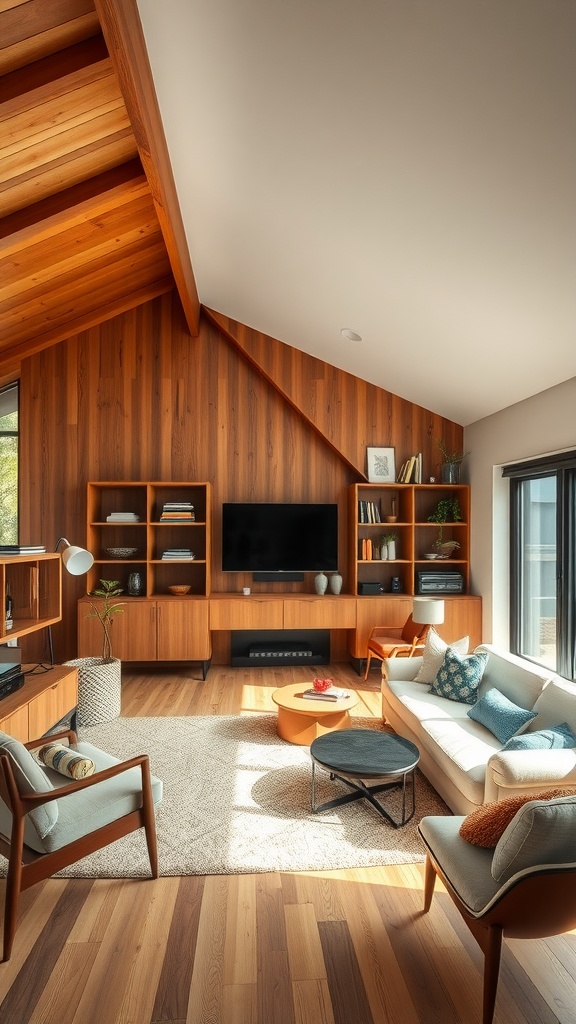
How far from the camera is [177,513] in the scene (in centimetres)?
584

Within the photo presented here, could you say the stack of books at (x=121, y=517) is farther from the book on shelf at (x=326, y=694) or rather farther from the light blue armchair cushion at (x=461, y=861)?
the light blue armchair cushion at (x=461, y=861)

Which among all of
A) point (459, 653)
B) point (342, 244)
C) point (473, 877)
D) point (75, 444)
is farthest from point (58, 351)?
point (473, 877)

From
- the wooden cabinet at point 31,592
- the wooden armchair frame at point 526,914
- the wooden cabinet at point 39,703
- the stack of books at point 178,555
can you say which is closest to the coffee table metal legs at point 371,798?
the wooden armchair frame at point 526,914

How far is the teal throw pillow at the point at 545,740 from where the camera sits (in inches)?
106

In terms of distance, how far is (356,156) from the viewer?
2.91 m

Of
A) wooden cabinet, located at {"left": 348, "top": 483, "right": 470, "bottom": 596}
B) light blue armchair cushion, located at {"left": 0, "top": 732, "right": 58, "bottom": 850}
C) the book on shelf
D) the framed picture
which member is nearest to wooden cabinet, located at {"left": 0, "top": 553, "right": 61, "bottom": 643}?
light blue armchair cushion, located at {"left": 0, "top": 732, "right": 58, "bottom": 850}

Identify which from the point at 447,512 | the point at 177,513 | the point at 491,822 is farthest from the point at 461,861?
the point at 447,512

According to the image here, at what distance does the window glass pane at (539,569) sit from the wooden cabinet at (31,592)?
144 inches

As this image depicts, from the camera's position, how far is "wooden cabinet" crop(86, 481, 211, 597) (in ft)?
19.1

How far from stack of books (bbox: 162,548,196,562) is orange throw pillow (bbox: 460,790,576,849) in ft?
13.4

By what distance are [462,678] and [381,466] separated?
2887 millimetres

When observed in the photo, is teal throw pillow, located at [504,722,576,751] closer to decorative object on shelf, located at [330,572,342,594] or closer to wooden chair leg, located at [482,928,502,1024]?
wooden chair leg, located at [482,928,502,1024]

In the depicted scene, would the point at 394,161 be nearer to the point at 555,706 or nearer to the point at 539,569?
the point at 555,706

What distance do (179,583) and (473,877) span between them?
459cm
